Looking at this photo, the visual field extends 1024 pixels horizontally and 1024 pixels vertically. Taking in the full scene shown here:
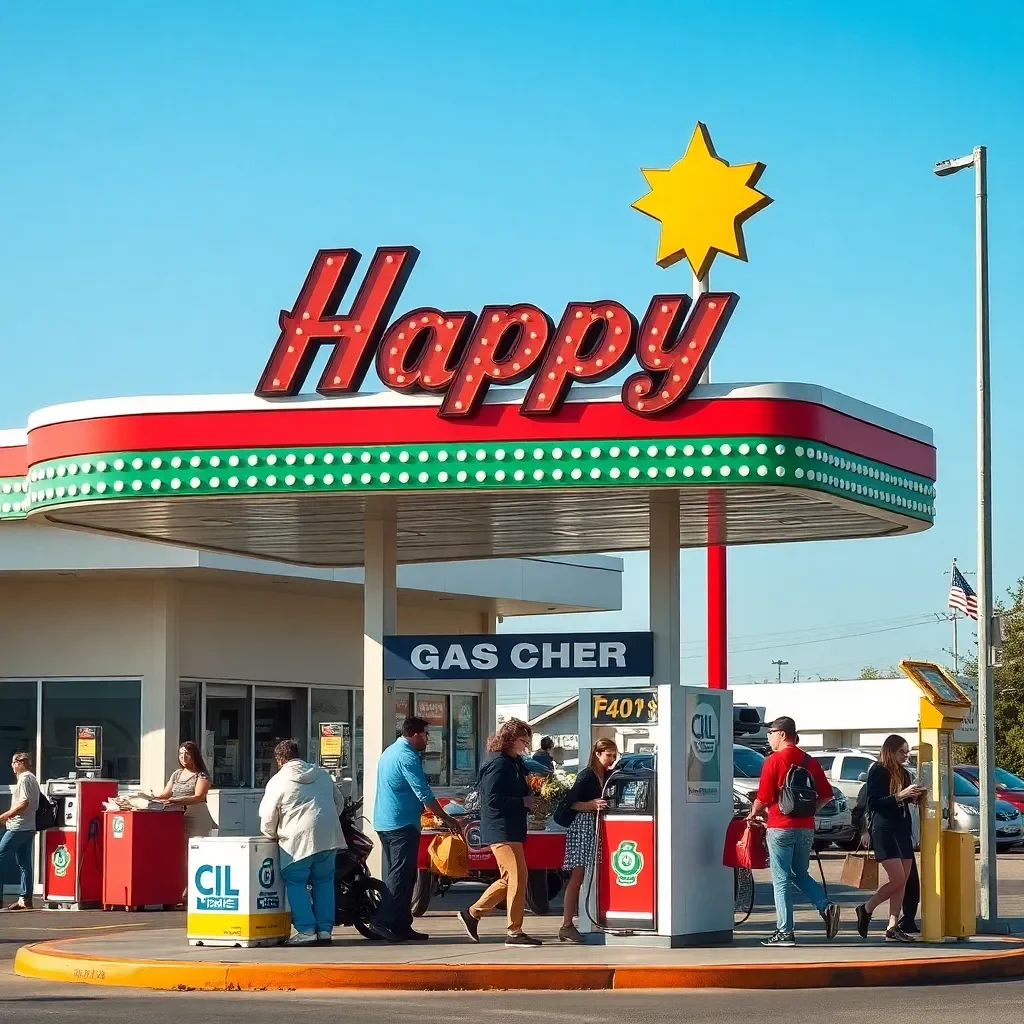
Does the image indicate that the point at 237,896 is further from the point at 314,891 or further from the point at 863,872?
the point at 863,872

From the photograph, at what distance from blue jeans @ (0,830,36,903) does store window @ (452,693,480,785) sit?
1008 cm

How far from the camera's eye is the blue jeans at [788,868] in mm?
15039

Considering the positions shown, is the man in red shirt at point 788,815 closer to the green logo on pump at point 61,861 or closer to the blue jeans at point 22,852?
the green logo on pump at point 61,861

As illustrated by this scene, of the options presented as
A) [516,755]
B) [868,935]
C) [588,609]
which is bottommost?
[868,935]

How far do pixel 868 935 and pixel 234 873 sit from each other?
564cm

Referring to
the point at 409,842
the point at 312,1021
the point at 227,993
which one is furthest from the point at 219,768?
the point at 312,1021

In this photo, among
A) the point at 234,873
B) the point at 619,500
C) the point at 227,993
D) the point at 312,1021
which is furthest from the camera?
the point at 619,500

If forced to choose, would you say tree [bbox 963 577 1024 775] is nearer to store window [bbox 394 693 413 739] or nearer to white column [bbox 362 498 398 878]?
store window [bbox 394 693 413 739]

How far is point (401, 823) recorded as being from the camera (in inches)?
609

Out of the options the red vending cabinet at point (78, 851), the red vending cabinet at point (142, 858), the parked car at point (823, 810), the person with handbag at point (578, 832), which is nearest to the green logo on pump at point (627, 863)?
the person with handbag at point (578, 832)

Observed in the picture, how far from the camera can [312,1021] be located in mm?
11375

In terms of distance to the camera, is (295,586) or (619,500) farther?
(295,586)

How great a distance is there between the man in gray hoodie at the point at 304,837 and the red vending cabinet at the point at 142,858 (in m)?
5.10

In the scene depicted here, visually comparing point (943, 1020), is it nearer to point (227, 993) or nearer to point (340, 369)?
point (227, 993)
